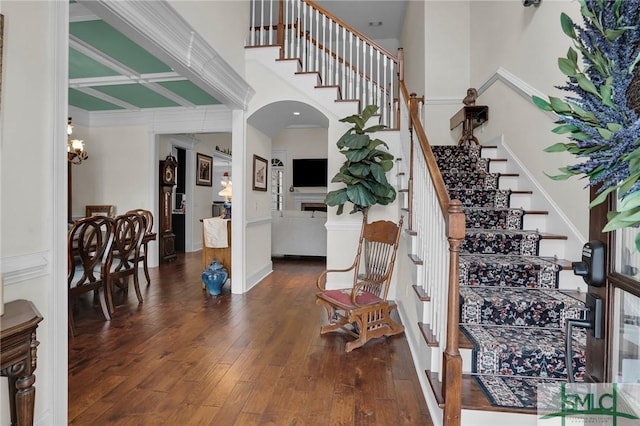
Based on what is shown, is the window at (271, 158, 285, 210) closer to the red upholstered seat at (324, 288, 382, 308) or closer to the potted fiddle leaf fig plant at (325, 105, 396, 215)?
the potted fiddle leaf fig plant at (325, 105, 396, 215)

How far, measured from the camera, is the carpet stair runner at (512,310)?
176 centimetres

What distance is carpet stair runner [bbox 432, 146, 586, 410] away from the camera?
1760 mm

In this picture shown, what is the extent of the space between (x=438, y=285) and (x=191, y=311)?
268cm

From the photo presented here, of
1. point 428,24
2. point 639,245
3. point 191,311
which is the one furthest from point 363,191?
point 428,24

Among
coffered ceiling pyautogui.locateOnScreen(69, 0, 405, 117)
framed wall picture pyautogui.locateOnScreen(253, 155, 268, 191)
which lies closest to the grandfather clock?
coffered ceiling pyautogui.locateOnScreen(69, 0, 405, 117)

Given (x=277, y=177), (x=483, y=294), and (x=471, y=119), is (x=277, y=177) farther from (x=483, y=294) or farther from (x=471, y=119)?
(x=483, y=294)

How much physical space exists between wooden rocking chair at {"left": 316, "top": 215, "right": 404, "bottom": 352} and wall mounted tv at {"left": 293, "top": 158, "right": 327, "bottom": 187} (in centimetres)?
594

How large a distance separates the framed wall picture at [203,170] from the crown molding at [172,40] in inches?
160

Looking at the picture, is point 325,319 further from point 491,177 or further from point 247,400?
point 491,177

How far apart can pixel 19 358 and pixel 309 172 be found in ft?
27.1

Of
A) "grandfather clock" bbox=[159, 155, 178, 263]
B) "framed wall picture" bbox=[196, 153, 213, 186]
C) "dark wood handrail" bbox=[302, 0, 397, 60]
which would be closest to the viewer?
"dark wood handrail" bbox=[302, 0, 397, 60]

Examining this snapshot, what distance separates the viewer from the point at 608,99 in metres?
0.59

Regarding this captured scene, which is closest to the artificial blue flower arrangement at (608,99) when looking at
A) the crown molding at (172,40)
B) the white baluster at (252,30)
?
the crown molding at (172,40)

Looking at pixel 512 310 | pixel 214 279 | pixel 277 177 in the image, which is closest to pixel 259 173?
pixel 214 279
